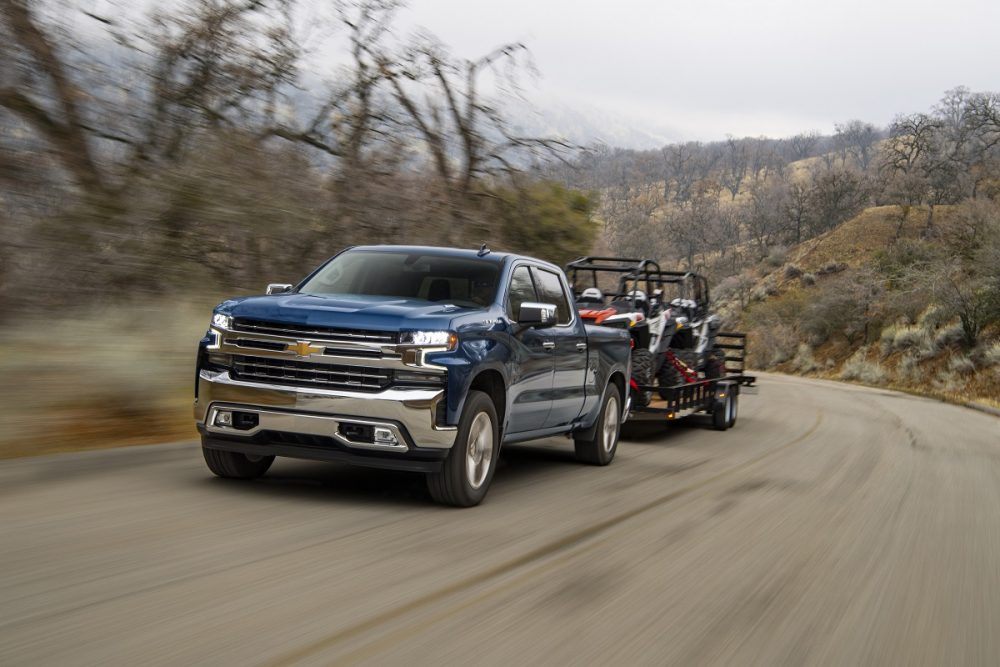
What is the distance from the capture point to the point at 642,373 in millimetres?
14664

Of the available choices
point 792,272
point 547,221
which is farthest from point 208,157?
point 792,272

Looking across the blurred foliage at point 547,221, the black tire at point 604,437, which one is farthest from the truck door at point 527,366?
the blurred foliage at point 547,221

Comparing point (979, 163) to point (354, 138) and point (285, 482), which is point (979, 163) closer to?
point (354, 138)

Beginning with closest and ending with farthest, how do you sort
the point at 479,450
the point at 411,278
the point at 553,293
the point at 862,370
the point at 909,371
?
the point at 479,450 → the point at 411,278 → the point at 553,293 → the point at 909,371 → the point at 862,370

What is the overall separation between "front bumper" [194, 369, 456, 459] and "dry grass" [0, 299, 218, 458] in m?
3.05

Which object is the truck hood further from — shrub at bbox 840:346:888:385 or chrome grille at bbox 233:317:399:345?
shrub at bbox 840:346:888:385

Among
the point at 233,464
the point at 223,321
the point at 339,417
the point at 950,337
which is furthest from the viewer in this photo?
the point at 950,337

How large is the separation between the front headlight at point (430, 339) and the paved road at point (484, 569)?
1.18 m

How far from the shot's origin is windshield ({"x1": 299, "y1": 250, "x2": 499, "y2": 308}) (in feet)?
28.6

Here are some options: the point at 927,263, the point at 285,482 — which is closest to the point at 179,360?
the point at 285,482

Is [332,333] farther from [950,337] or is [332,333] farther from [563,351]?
[950,337]

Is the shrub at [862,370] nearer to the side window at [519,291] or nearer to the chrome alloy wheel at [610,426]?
the chrome alloy wheel at [610,426]

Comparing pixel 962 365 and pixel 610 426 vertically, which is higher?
pixel 610 426

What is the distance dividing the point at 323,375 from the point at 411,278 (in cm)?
182
